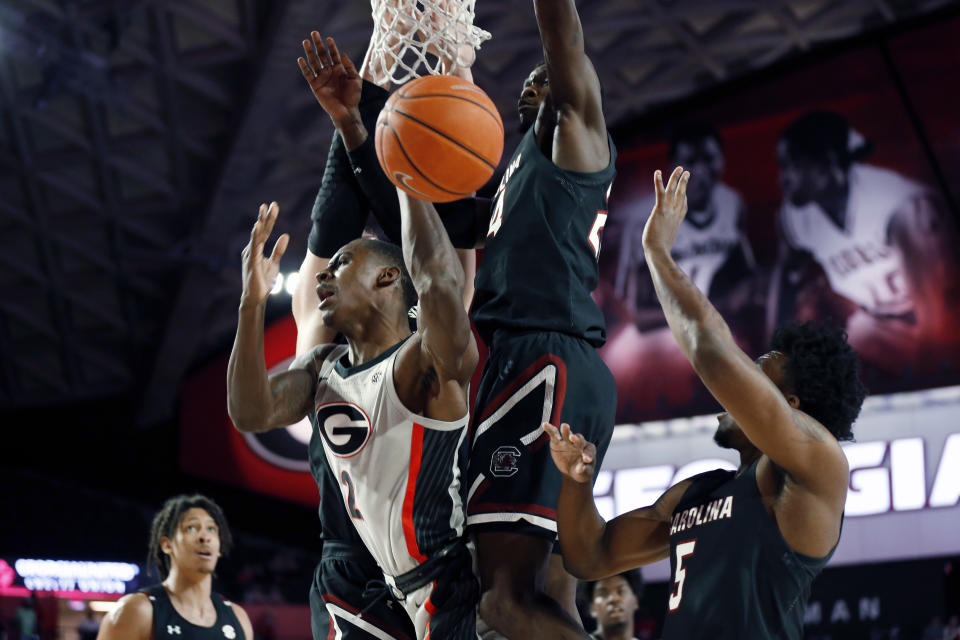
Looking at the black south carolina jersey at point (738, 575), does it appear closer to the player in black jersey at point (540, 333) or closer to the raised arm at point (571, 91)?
the player in black jersey at point (540, 333)

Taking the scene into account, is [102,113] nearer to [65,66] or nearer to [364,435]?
[65,66]

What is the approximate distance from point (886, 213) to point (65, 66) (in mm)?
9892

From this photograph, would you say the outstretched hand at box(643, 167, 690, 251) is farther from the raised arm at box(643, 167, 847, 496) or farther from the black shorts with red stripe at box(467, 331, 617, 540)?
the black shorts with red stripe at box(467, 331, 617, 540)

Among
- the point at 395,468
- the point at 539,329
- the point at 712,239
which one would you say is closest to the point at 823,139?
the point at 712,239

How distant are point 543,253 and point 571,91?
0.54 m

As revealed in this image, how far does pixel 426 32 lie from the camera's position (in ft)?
14.2

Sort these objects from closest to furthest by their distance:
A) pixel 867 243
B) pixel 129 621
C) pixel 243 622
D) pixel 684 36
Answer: pixel 129 621, pixel 243 622, pixel 867 243, pixel 684 36

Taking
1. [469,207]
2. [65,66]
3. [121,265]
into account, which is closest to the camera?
[469,207]

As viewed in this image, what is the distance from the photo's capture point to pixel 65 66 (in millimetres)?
13945

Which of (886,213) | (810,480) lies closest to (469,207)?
(810,480)

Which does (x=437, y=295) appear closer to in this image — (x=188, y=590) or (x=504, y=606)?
(x=504, y=606)

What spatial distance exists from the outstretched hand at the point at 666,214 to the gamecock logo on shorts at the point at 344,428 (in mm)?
1013

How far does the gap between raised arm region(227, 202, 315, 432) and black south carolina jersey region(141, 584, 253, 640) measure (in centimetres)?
261

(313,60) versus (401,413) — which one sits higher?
(313,60)
